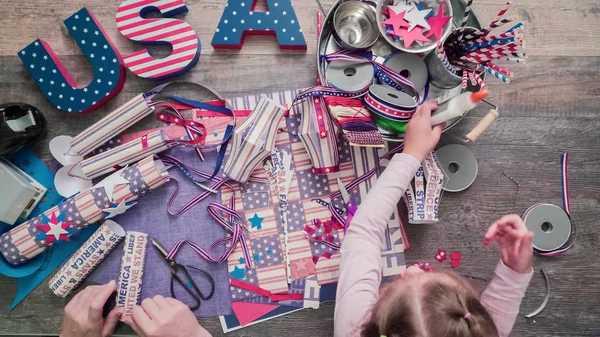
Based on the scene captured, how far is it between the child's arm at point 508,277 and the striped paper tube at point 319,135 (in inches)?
13.3

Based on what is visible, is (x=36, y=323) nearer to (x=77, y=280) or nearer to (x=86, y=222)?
(x=77, y=280)

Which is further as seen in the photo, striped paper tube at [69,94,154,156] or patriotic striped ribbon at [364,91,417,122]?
striped paper tube at [69,94,154,156]

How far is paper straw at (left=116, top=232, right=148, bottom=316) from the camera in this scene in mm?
917

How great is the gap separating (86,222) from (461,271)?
2.62 feet

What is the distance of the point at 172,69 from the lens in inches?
37.6

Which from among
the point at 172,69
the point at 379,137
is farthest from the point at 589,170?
the point at 172,69

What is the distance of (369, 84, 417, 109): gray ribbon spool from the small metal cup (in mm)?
101

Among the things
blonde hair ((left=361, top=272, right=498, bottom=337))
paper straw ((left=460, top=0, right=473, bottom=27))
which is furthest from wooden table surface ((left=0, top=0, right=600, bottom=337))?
blonde hair ((left=361, top=272, right=498, bottom=337))

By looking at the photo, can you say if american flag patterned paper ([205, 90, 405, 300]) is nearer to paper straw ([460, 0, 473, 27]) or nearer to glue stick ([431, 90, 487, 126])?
glue stick ([431, 90, 487, 126])

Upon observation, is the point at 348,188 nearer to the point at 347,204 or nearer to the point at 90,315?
the point at 347,204

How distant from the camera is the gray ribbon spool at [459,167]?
95 cm

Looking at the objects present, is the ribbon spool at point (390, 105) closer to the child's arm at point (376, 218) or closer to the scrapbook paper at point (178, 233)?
the child's arm at point (376, 218)

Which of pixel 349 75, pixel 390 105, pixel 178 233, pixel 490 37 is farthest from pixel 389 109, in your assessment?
pixel 178 233

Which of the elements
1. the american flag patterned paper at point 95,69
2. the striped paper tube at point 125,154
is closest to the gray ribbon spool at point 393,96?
the striped paper tube at point 125,154
